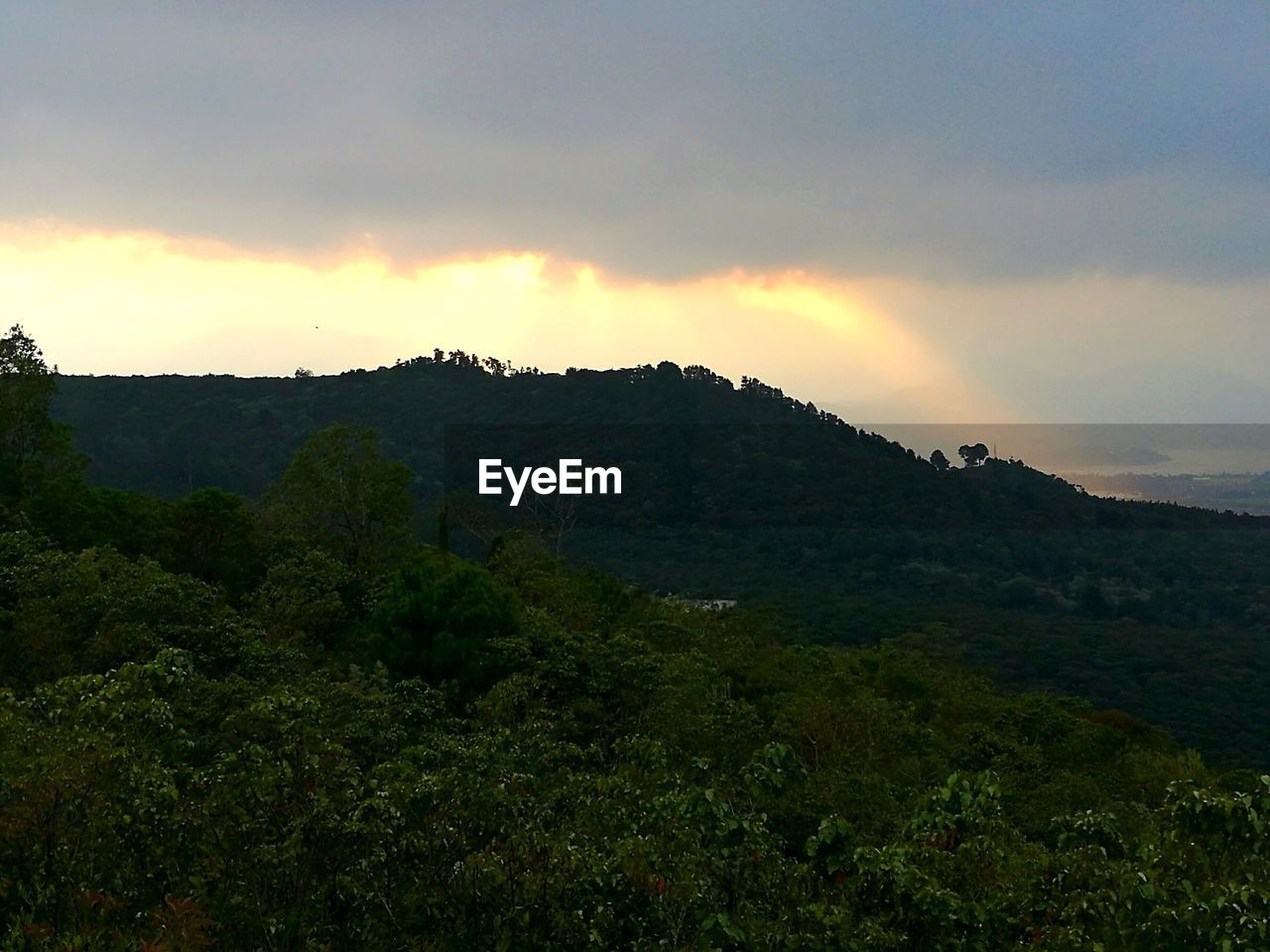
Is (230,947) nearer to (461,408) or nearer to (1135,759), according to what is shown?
(1135,759)

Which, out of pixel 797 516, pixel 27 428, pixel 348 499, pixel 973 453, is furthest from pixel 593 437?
pixel 27 428

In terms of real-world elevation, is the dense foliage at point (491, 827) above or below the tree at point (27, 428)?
below

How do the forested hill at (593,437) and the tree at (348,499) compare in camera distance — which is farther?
the forested hill at (593,437)

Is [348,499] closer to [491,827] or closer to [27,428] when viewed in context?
[27,428]

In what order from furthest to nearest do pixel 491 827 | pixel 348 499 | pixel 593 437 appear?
pixel 593 437, pixel 348 499, pixel 491 827

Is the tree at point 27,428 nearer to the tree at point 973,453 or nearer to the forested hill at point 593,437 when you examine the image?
the forested hill at point 593,437

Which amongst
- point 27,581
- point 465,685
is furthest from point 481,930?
Answer: point 27,581

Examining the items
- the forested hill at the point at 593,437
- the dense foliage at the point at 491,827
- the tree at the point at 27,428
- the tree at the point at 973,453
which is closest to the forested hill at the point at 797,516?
the forested hill at the point at 593,437
